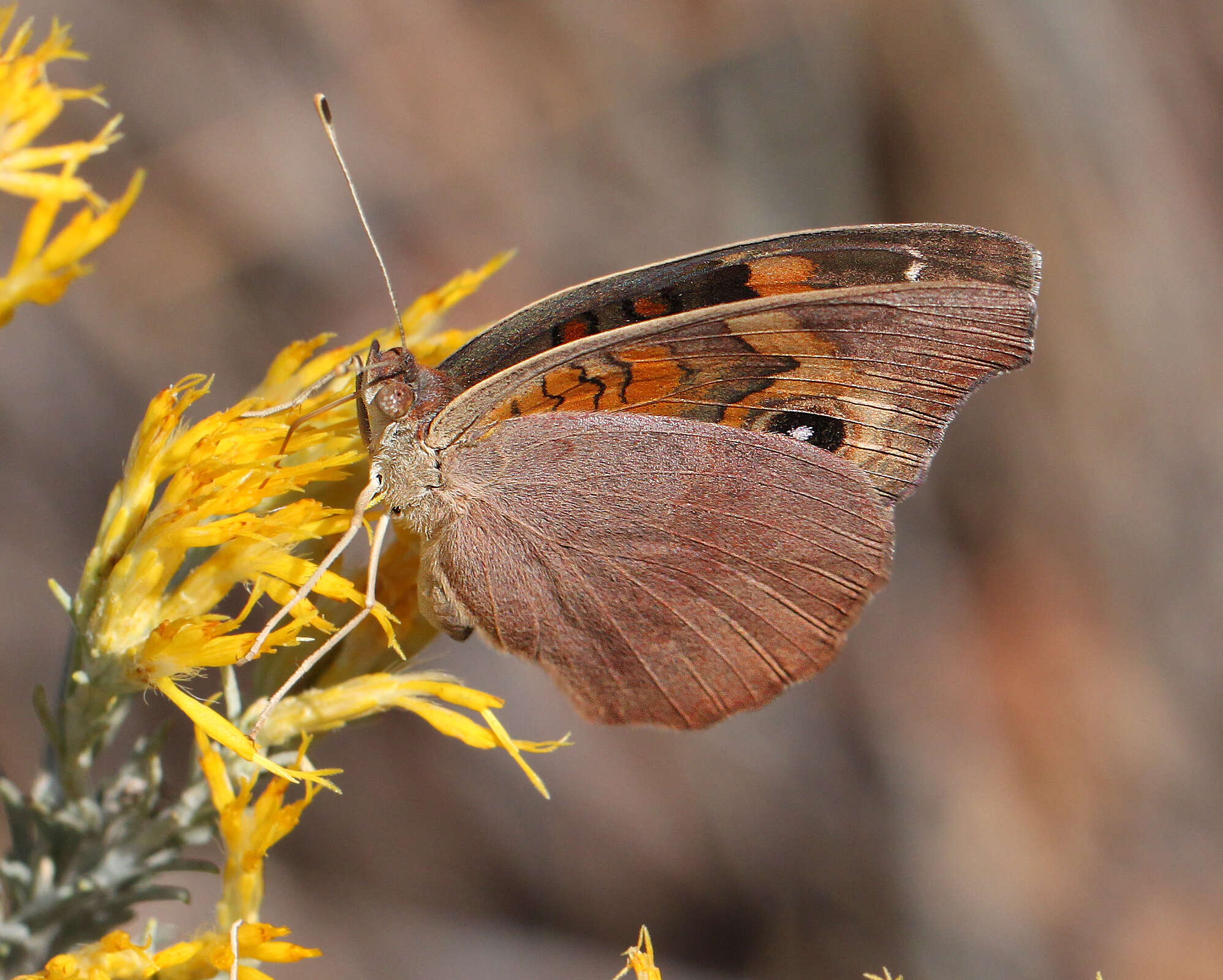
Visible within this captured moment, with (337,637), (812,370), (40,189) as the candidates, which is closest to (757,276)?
(812,370)

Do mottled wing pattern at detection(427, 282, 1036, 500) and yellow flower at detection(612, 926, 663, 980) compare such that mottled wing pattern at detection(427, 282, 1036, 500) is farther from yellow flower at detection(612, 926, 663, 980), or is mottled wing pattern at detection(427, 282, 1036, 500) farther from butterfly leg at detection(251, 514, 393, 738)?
yellow flower at detection(612, 926, 663, 980)

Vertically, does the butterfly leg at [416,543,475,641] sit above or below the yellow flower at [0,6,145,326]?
below

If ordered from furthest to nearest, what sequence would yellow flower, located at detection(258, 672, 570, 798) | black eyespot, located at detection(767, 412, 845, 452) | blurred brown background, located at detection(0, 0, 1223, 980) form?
1. blurred brown background, located at detection(0, 0, 1223, 980)
2. black eyespot, located at detection(767, 412, 845, 452)
3. yellow flower, located at detection(258, 672, 570, 798)

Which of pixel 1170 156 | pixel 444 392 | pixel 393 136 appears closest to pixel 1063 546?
pixel 1170 156

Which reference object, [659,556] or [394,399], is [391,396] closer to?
[394,399]

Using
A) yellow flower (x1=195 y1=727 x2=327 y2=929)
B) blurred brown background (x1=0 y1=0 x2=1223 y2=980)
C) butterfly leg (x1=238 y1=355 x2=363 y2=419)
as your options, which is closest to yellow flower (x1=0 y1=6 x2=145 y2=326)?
butterfly leg (x1=238 y1=355 x2=363 y2=419)

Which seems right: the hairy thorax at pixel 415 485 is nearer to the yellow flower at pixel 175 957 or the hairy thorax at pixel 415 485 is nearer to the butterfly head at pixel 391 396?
the butterfly head at pixel 391 396
